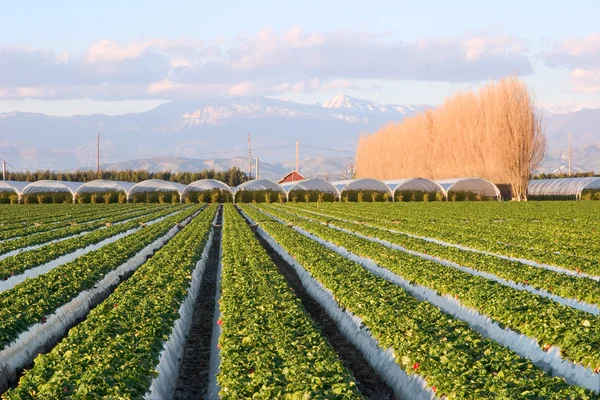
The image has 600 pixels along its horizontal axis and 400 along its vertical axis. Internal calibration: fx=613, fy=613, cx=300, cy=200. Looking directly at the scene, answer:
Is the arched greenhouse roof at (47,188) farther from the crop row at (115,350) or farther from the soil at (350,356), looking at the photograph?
the crop row at (115,350)

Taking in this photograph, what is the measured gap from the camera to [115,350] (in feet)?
24.4

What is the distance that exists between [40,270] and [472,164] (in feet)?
217

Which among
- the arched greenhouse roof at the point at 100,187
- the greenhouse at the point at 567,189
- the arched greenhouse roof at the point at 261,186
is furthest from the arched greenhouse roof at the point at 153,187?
the greenhouse at the point at 567,189

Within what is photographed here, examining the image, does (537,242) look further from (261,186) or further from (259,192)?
(261,186)

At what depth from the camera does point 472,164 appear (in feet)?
246

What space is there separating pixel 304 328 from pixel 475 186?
2467 inches

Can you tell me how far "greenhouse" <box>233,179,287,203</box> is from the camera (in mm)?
69250

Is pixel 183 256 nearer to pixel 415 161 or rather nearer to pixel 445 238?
pixel 445 238

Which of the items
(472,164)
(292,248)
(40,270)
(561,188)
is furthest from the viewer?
(472,164)

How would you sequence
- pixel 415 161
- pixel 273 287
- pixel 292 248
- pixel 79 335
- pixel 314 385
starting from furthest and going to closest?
1. pixel 415 161
2. pixel 292 248
3. pixel 273 287
4. pixel 79 335
5. pixel 314 385

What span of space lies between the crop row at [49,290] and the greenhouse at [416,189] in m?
52.8

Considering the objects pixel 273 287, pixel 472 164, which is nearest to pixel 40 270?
pixel 273 287

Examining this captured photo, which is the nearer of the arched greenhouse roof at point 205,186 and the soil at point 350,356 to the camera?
the soil at point 350,356

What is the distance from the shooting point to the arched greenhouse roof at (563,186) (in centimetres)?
6250
